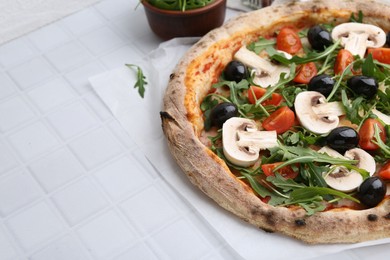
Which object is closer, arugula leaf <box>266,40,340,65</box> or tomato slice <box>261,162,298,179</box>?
tomato slice <box>261,162,298,179</box>

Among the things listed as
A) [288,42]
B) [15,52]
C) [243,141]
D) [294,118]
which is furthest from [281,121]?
[15,52]

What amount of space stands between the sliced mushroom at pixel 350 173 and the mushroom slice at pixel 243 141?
278 mm

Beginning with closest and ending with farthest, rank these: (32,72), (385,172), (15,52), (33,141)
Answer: (385,172) → (33,141) → (32,72) → (15,52)

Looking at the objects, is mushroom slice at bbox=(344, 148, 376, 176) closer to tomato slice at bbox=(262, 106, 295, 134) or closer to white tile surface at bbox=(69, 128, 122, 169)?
tomato slice at bbox=(262, 106, 295, 134)

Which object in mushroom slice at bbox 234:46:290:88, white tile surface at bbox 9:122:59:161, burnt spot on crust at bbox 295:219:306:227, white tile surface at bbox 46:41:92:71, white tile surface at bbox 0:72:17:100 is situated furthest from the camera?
white tile surface at bbox 46:41:92:71

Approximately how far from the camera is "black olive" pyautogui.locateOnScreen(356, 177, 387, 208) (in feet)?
8.01

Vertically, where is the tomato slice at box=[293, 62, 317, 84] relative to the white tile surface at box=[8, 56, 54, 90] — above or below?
above

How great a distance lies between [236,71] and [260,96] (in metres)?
0.20

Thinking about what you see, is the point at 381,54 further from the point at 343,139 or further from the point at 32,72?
the point at 32,72

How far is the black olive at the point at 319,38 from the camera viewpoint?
322 centimetres

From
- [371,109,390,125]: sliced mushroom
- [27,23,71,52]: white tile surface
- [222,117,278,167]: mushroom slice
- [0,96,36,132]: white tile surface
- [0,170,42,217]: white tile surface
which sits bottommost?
[0,170,42,217]: white tile surface

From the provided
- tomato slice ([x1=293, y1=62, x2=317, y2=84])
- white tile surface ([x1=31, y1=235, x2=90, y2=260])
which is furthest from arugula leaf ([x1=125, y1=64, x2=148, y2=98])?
white tile surface ([x1=31, y1=235, x2=90, y2=260])

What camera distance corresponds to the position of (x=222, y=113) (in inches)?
111

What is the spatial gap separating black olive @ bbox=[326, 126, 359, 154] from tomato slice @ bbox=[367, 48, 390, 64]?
0.66 metres
